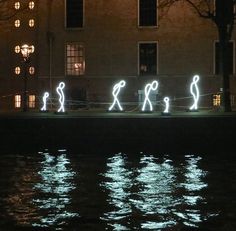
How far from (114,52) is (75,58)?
8.94ft

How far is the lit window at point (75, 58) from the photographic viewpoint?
46.0m

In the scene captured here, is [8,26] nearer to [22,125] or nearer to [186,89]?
[186,89]

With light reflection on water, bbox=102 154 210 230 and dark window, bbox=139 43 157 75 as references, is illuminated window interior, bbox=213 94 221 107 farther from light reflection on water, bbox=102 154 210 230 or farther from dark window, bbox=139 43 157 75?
light reflection on water, bbox=102 154 210 230

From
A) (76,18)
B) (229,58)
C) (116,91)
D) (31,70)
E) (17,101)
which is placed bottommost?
(17,101)

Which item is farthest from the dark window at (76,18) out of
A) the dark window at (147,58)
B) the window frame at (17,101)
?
the window frame at (17,101)

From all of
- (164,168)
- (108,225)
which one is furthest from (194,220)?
(164,168)

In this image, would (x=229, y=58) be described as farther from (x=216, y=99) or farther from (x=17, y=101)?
(x=17, y=101)

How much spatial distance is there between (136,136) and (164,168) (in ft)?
25.5

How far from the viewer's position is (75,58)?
46062mm

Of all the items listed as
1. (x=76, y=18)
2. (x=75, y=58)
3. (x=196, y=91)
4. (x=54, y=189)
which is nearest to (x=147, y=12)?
(x=76, y=18)

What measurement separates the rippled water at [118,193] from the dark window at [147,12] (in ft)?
82.5

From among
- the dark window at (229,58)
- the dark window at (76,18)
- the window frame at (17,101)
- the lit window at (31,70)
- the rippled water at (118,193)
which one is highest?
the dark window at (76,18)

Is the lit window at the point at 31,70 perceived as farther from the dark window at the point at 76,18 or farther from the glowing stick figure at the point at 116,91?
the glowing stick figure at the point at 116,91

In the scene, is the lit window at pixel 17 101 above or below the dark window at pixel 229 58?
below
